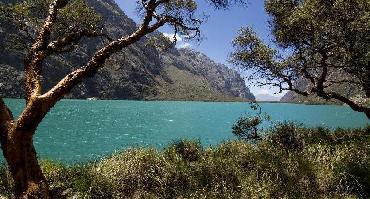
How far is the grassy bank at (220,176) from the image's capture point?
1543 centimetres

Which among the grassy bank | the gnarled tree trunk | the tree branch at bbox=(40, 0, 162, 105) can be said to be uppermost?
the tree branch at bbox=(40, 0, 162, 105)

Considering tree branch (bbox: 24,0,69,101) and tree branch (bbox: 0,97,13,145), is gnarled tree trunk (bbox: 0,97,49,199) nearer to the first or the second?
tree branch (bbox: 0,97,13,145)

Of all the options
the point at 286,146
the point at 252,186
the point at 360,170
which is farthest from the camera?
the point at 286,146

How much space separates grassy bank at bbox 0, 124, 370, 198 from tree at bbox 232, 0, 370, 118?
13.8ft

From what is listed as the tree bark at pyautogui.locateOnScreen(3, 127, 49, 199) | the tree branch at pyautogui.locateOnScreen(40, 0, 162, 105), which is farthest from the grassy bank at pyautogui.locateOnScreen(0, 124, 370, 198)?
the tree branch at pyautogui.locateOnScreen(40, 0, 162, 105)

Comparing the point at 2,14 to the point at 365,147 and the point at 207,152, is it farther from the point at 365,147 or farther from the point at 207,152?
the point at 365,147

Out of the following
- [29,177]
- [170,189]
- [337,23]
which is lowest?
[170,189]

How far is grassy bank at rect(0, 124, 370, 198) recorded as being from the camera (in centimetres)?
1543

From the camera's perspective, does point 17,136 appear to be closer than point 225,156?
Yes

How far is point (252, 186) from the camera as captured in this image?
51.1ft

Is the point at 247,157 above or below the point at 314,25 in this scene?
below

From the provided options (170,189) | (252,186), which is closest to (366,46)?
(252,186)

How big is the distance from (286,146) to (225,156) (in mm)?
5157

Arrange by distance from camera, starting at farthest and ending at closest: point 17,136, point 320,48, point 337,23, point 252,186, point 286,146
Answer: point 286,146 < point 320,48 < point 337,23 < point 252,186 < point 17,136
